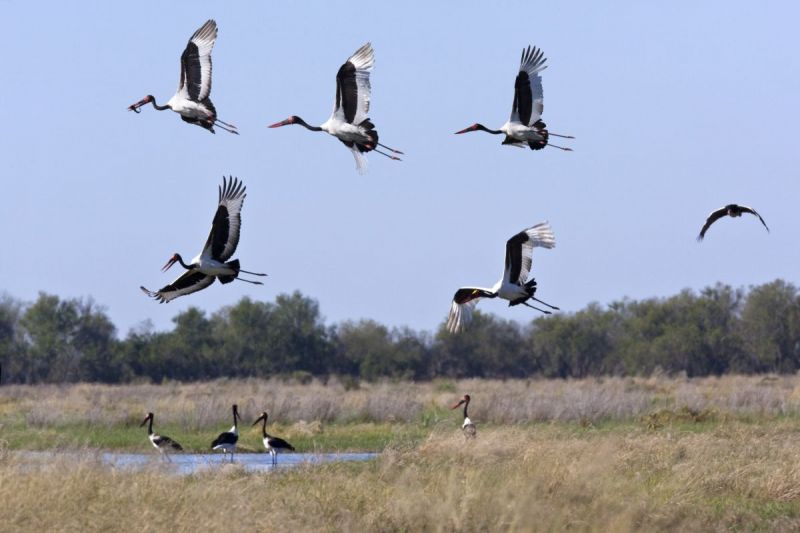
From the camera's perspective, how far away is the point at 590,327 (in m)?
81.1

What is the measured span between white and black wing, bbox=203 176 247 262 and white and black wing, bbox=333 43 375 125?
2.39 m

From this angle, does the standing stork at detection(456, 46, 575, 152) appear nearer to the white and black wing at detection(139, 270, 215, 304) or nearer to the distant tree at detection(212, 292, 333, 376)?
the white and black wing at detection(139, 270, 215, 304)

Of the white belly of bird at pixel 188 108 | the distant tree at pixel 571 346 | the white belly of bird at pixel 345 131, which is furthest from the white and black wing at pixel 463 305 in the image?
the distant tree at pixel 571 346

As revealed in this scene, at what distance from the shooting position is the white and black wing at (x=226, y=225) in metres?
19.5

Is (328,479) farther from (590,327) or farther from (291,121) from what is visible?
(590,327)

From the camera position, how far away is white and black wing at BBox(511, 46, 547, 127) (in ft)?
71.2

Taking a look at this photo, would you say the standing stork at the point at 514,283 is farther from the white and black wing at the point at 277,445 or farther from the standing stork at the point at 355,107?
the white and black wing at the point at 277,445

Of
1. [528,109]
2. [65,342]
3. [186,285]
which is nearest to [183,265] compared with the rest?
[186,285]

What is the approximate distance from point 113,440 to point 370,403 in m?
7.18

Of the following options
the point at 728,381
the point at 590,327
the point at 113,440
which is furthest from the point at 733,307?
the point at 113,440

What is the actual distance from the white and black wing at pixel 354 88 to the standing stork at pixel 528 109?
6.53 feet

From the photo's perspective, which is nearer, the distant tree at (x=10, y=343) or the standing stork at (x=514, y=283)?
the standing stork at (x=514, y=283)

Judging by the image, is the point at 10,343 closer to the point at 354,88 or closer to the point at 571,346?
the point at 571,346

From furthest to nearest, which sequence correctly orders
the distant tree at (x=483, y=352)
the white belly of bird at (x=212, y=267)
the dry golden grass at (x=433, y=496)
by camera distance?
the distant tree at (x=483, y=352), the white belly of bird at (x=212, y=267), the dry golden grass at (x=433, y=496)
